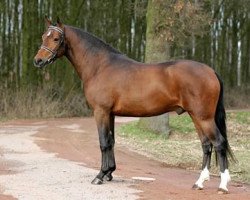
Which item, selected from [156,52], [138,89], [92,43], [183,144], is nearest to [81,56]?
[92,43]

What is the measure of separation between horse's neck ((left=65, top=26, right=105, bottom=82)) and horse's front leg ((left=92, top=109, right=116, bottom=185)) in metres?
0.78

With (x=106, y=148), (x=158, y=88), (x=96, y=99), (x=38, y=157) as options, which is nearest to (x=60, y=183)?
(x=106, y=148)

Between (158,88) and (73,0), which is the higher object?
(73,0)

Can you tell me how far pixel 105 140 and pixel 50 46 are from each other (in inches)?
75.2

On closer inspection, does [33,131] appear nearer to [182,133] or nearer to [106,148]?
[182,133]

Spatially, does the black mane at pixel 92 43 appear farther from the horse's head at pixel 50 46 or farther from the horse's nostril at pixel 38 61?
the horse's nostril at pixel 38 61

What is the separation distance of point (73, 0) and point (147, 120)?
40.9ft

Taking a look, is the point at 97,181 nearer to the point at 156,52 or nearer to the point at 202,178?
the point at 202,178

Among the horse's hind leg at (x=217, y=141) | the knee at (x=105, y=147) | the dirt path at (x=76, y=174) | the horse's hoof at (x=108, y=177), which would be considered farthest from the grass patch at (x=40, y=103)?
the horse's hind leg at (x=217, y=141)

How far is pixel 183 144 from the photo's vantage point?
16219 mm

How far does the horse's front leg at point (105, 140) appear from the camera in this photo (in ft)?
29.0

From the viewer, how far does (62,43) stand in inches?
363

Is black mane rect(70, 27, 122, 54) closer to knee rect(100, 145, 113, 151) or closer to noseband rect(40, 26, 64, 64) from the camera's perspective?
noseband rect(40, 26, 64, 64)

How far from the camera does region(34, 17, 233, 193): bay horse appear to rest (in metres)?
8.38
